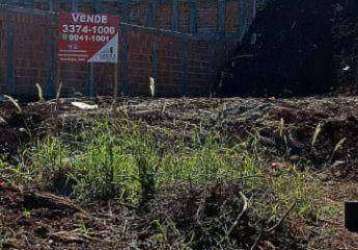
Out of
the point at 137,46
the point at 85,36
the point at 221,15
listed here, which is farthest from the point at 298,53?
the point at 85,36

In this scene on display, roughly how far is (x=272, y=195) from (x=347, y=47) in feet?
42.9

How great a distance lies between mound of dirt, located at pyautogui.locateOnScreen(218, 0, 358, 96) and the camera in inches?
643

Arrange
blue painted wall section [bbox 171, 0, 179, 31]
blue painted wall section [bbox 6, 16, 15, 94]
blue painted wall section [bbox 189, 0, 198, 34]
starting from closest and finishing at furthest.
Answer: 1. blue painted wall section [bbox 6, 16, 15, 94]
2. blue painted wall section [bbox 189, 0, 198, 34]
3. blue painted wall section [bbox 171, 0, 179, 31]

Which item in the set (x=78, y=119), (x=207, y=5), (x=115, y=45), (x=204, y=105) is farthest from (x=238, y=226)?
(x=207, y=5)

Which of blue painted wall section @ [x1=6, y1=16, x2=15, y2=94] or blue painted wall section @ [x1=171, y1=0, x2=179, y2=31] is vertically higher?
blue painted wall section @ [x1=171, y1=0, x2=179, y2=31]

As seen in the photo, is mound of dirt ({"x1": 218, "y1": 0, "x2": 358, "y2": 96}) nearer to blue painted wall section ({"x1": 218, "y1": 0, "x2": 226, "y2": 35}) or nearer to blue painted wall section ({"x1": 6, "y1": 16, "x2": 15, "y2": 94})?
blue painted wall section ({"x1": 218, "y1": 0, "x2": 226, "y2": 35})

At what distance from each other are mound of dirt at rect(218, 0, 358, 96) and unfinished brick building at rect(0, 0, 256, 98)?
665 millimetres

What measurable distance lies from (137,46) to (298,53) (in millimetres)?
3894

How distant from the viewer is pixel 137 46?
16.3 metres

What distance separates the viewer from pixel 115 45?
11.4m

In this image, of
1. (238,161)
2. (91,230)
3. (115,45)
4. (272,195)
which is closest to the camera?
(91,230)

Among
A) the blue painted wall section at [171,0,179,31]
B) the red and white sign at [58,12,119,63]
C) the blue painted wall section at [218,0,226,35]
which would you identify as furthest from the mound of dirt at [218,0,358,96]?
the red and white sign at [58,12,119,63]

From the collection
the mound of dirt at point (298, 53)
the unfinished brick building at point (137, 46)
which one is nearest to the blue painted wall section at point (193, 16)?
the unfinished brick building at point (137, 46)

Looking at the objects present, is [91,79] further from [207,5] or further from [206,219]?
[206,219]
